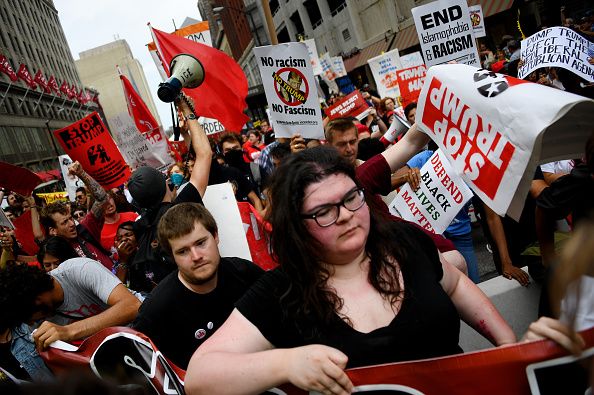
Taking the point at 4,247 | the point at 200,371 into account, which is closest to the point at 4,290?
the point at 200,371

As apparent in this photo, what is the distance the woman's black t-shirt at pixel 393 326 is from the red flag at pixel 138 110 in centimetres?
735

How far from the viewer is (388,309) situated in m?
1.65

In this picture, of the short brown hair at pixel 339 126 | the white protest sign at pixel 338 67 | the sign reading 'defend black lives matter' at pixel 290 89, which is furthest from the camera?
the white protest sign at pixel 338 67

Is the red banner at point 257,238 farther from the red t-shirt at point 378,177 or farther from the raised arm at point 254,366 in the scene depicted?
the raised arm at point 254,366

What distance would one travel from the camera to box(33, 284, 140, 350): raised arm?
2.35m

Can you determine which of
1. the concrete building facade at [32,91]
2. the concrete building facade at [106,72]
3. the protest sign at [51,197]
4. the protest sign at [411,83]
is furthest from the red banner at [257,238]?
the concrete building facade at [106,72]

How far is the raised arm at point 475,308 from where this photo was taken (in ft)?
5.76

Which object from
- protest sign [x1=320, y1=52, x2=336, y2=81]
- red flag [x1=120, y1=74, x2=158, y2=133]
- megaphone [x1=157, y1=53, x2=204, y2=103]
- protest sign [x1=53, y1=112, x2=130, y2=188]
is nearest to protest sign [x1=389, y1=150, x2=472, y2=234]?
megaphone [x1=157, y1=53, x2=204, y2=103]

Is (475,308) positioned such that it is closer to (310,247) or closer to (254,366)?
(310,247)

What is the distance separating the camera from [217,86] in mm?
5711

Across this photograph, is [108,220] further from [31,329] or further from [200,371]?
[200,371]

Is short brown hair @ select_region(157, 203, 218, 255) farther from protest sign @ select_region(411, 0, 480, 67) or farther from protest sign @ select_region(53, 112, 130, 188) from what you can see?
protest sign @ select_region(411, 0, 480, 67)

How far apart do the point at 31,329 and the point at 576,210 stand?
293cm

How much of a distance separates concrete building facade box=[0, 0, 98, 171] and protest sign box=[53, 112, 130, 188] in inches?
1197
